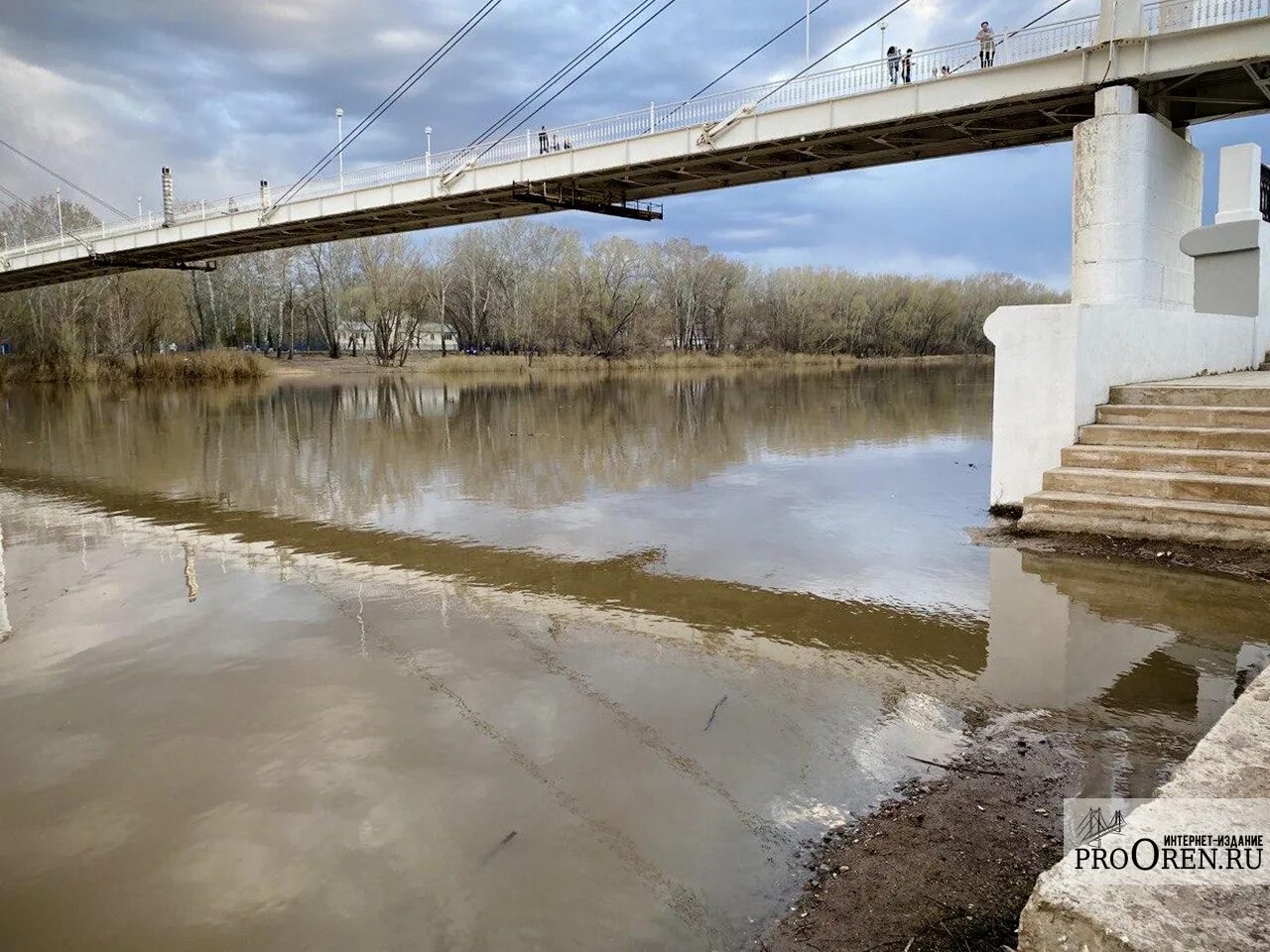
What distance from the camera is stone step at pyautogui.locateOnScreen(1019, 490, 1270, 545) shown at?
294 inches

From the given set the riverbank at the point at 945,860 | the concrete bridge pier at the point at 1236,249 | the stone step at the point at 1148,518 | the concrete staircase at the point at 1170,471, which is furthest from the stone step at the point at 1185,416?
the riverbank at the point at 945,860

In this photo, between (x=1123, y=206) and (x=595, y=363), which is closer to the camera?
(x=1123, y=206)

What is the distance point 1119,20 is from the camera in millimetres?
13797

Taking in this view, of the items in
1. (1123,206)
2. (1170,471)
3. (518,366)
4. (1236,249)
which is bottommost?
(1170,471)

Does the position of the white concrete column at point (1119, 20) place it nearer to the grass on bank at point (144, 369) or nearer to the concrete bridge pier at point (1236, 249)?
the concrete bridge pier at point (1236, 249)

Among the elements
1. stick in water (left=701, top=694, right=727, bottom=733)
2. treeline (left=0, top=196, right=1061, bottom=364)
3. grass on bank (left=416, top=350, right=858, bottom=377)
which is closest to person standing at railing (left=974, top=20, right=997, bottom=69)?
stick in water (left=701, top=694, right=727, bottom=733)

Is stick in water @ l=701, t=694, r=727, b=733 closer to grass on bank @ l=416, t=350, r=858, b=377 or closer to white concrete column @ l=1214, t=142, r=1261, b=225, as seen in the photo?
white concrete column @ l=1214, t=142, r=1261, b=225

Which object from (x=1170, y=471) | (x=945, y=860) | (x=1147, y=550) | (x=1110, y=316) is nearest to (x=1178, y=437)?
(x=1170, y=471)

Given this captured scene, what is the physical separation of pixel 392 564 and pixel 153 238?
42.5m

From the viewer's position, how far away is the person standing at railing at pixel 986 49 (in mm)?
16828

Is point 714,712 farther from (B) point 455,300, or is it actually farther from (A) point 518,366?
Answer: (B) point 455,300

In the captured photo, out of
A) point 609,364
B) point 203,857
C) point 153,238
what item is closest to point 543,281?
point 609,364

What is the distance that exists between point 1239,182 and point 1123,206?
157 cm

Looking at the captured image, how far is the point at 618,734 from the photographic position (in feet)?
14.4
